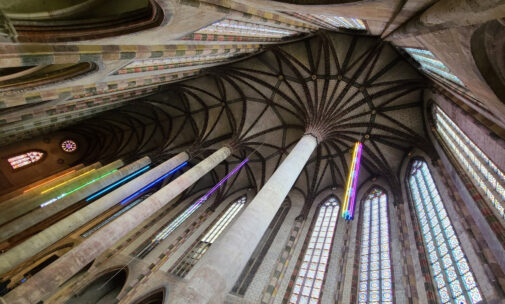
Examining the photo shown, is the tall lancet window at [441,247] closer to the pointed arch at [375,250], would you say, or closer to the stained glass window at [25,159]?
the pointed arch at [375,250]

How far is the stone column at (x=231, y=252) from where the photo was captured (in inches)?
221

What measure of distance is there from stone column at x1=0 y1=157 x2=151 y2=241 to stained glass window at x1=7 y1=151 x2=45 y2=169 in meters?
14.6

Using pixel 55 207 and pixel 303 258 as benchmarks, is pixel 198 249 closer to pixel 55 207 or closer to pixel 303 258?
pixel 303 258

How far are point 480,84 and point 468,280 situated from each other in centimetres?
690

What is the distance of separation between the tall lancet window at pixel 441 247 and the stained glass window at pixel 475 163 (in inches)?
73.8

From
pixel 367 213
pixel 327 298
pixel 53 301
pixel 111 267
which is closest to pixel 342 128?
pixel 367 213

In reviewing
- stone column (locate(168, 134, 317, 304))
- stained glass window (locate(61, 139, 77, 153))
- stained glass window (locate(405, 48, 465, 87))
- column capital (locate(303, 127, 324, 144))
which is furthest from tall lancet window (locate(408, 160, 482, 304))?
stained glass window (locate(61, 139, 77, 153))

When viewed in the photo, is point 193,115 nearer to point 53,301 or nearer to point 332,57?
point 332,57

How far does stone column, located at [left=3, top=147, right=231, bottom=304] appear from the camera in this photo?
7641 millimetres

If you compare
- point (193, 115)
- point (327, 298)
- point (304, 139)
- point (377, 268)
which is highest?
point (193, 115)

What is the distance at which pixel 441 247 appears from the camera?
9633 mm

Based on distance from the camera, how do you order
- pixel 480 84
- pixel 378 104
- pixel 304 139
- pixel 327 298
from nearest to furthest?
pixel 480 84, pixel 327 298, pixel 304 139, pixel 378 104

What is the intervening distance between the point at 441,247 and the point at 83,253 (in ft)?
41.3

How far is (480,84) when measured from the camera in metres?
3.88
